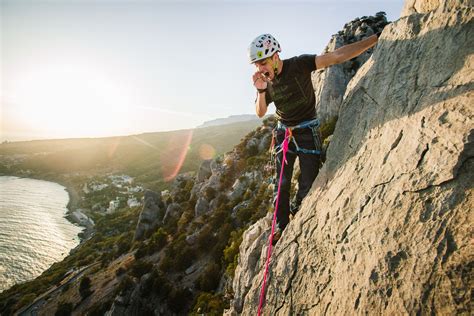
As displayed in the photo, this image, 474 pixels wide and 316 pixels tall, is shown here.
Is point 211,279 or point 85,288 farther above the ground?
point 211,279

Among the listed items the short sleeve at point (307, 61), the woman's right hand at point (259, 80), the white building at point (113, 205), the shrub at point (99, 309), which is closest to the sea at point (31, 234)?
the white building at point (113, 205)

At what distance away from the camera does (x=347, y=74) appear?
19312 millimetres

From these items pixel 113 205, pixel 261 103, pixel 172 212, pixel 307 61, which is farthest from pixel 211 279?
pixel 113 205

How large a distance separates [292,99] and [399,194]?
141 inches

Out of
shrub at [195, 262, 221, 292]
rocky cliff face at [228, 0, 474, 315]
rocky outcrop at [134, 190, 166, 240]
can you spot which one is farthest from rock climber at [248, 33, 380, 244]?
rocky outcrop at [134, 190, 166, 240]

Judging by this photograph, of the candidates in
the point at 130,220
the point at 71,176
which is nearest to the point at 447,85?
the point at 130,220

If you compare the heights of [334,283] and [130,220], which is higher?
[334,283]

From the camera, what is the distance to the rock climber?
20.6ft

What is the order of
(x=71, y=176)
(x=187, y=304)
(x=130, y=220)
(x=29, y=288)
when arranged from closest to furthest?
1. (x=187, y=304)
2. (x=29, y=288)
3. (x=130, y=220)
4. (x=71, y=176)

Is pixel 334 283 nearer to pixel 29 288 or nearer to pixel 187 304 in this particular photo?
pixel 187 304

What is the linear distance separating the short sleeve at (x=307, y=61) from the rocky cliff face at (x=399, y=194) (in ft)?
4.20

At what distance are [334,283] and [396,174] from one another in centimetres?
217

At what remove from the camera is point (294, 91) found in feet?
21.6

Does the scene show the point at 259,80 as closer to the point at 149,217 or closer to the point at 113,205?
the point at 149,217
